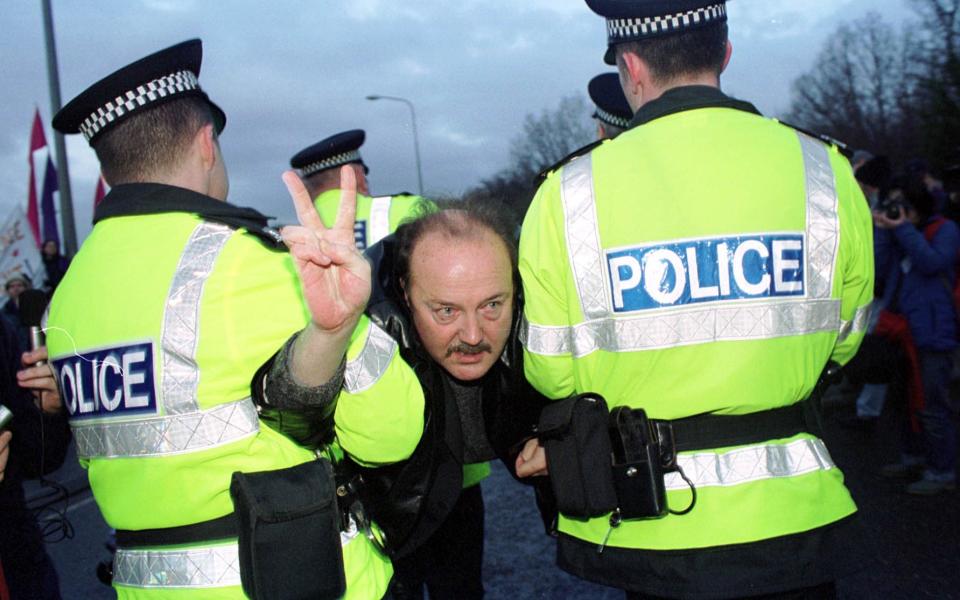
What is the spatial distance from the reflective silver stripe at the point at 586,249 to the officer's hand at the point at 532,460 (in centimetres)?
51

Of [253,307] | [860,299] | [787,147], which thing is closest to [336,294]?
[253,307]

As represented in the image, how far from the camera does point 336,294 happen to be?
5.39 feet

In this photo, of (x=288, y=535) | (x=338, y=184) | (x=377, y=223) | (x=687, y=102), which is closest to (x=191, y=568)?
(x=288, y=535)

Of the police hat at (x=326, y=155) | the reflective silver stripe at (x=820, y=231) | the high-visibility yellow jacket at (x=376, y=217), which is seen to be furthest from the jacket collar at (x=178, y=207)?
the police hat at (x=326, y=155)

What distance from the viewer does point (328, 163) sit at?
603cm

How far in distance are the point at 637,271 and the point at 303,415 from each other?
0.82 m

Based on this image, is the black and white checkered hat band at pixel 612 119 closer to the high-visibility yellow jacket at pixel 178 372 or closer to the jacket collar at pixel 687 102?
the jacket collar at pixel 687 102

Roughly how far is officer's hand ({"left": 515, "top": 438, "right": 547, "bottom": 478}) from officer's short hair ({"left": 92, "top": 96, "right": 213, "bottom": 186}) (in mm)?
1217

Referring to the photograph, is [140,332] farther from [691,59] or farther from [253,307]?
[691,59]

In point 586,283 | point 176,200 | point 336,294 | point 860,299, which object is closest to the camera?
point 336,294

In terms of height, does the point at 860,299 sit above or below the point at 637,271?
below

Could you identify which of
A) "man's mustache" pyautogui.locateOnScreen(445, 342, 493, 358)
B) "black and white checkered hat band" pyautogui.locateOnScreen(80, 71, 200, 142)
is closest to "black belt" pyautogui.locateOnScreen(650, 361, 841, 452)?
"man's mustache" pyautogui.locateOnScreen(445, 342, 493, 358)

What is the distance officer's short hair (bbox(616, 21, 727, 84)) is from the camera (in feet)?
7.30

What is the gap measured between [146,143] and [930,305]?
487 cm
